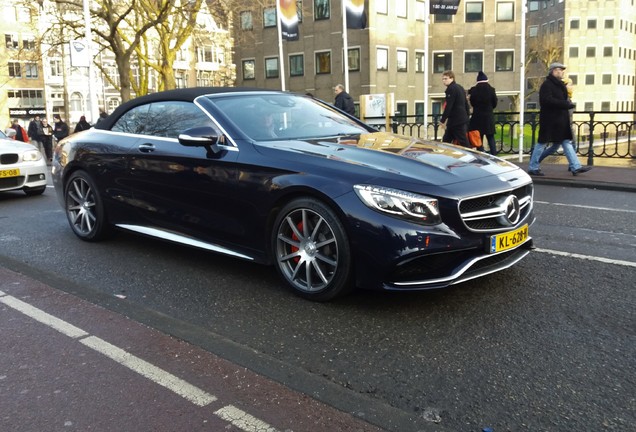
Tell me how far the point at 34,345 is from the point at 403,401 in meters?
2.28

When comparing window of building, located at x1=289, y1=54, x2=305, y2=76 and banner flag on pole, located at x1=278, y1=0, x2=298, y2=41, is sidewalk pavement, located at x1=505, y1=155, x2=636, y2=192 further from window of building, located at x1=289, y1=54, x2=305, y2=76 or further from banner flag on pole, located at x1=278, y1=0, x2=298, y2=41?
window of building, located at x1=289, y1=54, x2=305, y2=76

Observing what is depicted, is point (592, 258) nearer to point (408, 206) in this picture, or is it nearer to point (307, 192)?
point (408, 206)

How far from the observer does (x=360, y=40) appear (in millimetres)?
42562

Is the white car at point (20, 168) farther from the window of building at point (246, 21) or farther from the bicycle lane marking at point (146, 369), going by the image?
the window of building at point (246, 21)

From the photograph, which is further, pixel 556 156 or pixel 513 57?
pixel 513 57

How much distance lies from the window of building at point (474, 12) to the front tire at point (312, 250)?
4654cm

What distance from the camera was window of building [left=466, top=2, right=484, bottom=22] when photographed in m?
46.6

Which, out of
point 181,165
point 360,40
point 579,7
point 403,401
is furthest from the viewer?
point 579,7

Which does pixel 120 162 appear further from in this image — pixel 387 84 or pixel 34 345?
pixel 387 84

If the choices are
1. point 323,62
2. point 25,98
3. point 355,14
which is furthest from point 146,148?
point 25,98

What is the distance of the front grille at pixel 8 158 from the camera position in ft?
32.9

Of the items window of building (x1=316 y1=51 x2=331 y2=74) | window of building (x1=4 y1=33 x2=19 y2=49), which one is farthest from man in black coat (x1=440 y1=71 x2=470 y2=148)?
window of building (x1=4 y1=33 x2=19 y2=49)

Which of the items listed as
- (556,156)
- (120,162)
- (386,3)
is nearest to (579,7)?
(386,3)

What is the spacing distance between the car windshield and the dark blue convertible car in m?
0.02
